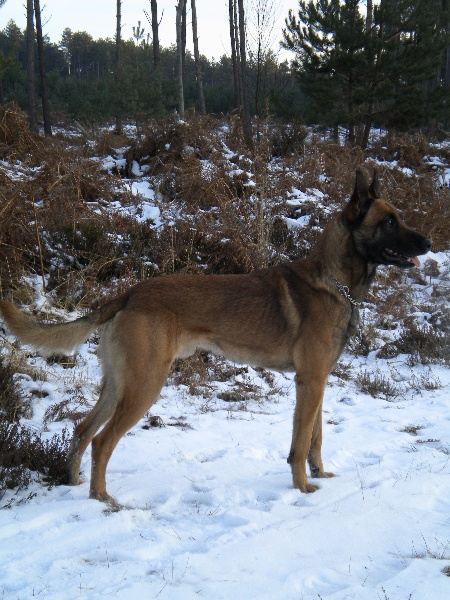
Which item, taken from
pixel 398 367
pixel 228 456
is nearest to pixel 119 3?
pixel 398 367

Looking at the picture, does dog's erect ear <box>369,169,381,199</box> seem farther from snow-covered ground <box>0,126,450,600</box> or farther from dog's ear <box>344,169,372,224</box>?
snow-covered ground <box>0,126,450,600</box>

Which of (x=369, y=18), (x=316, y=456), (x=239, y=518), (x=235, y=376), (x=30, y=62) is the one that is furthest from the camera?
(x=30, y=62)

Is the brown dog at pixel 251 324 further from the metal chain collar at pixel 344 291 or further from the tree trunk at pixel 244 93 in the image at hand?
the tree trunk at pixel 244 93

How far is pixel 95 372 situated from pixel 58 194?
371 cm

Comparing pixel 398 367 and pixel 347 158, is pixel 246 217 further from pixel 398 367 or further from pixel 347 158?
pixel 347 158

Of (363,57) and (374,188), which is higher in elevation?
(363,57)

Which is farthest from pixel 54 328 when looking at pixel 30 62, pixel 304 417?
pixel 30 62

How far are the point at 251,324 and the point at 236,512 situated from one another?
128 cm

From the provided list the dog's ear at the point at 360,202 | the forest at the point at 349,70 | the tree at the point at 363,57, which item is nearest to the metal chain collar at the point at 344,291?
the dog's ear at the point at 360,202

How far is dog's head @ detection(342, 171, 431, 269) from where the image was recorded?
12.5 feet

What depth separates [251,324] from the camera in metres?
3.88

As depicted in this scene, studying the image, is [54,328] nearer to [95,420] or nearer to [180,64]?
[95,420]

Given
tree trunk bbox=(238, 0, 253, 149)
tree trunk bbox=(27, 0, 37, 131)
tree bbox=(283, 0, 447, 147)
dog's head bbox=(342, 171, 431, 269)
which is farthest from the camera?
tree trunk bbox=(27, 0, 37, 131)

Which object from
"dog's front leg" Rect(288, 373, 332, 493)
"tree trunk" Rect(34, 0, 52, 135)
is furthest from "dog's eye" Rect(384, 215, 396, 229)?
"tree trunk" Rect(34, 0, 52, 135)
